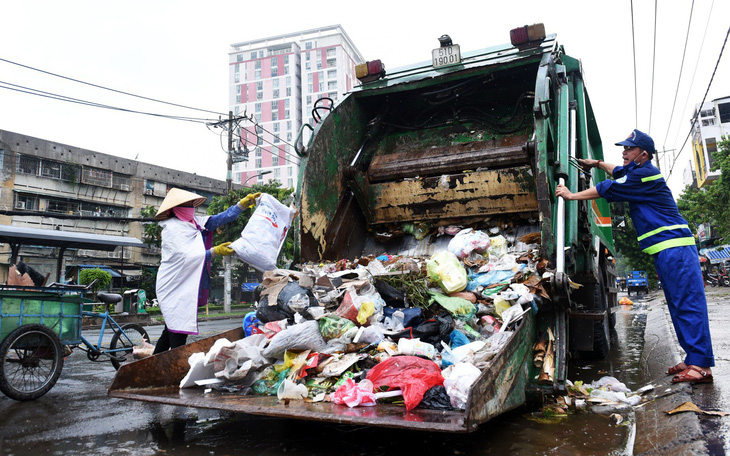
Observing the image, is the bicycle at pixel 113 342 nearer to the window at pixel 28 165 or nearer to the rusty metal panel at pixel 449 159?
the rusty metal panel at pixel 449 159

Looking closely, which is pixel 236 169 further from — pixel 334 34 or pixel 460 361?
pixel 460 361

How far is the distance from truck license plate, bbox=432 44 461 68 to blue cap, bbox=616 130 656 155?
147cm

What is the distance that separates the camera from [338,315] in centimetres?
276

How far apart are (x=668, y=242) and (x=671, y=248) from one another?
4cm

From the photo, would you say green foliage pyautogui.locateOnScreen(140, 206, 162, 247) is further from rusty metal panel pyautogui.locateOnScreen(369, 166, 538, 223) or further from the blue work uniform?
the blue work uniform

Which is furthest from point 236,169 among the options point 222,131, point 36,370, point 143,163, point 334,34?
point 36,370

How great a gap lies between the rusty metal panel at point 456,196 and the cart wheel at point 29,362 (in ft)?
9.28

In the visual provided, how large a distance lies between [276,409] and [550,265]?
1715 millimetres

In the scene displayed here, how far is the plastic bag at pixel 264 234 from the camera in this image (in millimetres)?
3416

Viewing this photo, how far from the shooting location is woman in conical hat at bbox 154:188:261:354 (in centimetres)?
326

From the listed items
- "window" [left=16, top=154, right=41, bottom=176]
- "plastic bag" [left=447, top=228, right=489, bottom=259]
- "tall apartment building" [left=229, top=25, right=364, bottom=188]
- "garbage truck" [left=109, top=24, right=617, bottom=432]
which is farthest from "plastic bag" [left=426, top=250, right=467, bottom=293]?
"tall apartment building" [left=229, top=25, right=364, bottom=188]

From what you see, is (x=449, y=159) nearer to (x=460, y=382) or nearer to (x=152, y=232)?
(x=460, y=382)

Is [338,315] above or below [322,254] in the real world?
below

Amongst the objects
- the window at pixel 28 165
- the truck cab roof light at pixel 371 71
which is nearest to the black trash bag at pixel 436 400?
the truck cab roof light at pixel 371 71
